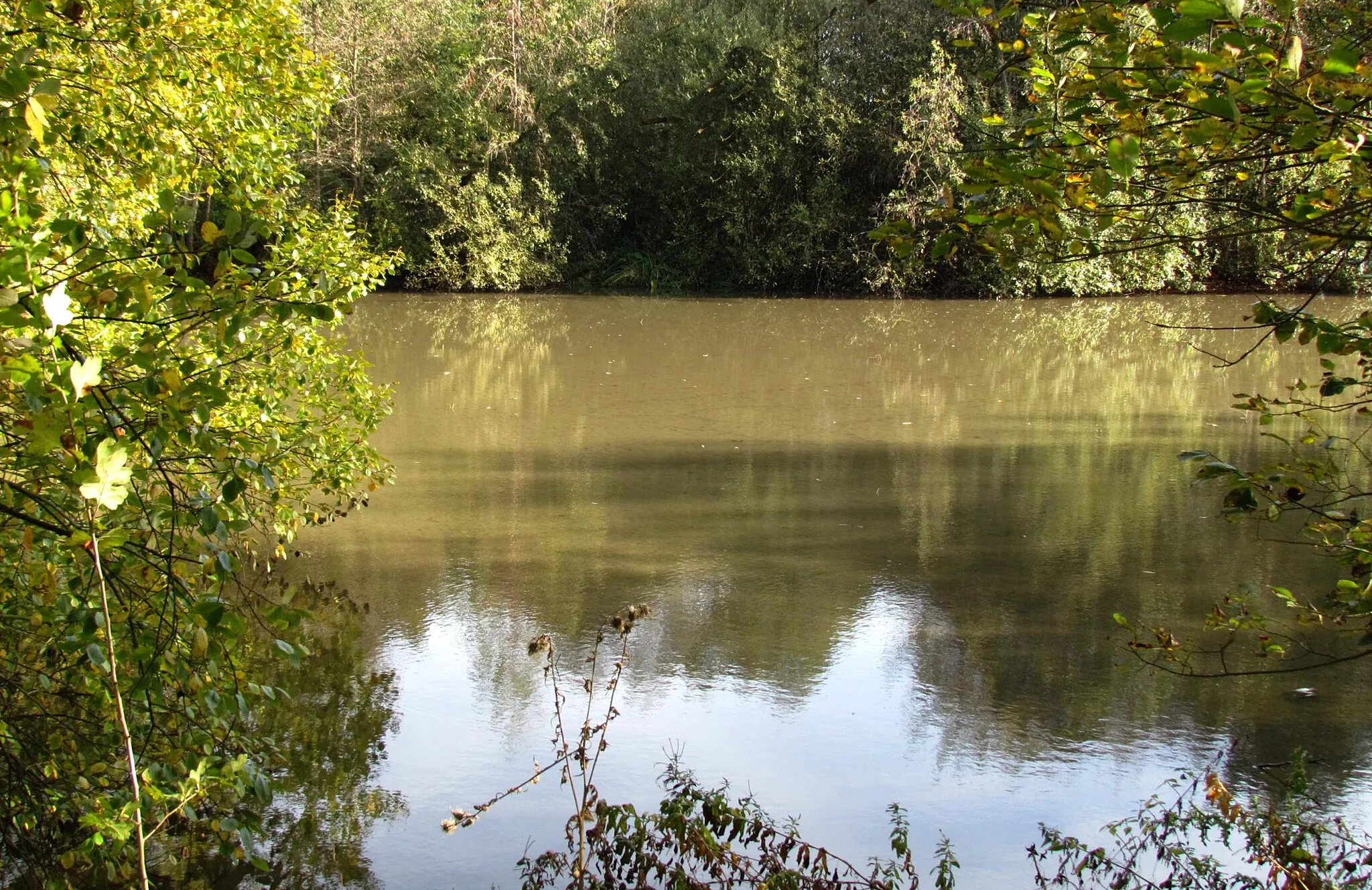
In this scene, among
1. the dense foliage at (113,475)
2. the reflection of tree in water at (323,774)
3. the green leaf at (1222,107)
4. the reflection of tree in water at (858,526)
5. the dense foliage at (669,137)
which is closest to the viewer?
the green leaf at (1222,107)

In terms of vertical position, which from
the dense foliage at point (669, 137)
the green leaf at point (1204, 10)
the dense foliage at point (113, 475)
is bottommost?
the dense foliage at point (113, 475)

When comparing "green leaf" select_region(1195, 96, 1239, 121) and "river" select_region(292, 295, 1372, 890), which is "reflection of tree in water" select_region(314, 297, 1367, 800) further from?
"green leaf" select_region(1195, 96, 1239, 121)

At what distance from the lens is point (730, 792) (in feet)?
14.7

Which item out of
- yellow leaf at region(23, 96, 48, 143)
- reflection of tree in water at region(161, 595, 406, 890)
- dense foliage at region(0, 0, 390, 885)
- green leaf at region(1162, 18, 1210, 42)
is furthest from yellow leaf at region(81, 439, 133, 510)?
green leaf at region(1162, 18, 1210, 42)

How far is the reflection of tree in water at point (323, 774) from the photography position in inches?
153

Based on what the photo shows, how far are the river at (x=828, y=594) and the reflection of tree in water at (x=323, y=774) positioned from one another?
0.09m

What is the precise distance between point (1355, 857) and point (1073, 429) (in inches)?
304

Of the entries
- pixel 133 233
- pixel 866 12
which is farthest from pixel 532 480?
pixel 866 12

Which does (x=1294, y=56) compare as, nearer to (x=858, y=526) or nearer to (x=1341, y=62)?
(x=1341, y=62)

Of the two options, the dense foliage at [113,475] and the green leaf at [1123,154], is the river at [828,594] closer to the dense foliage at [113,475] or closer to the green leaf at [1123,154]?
the dense foliage at [113,475]

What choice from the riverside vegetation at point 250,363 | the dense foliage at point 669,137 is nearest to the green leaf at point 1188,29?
the riverside vegetation at point 250,363

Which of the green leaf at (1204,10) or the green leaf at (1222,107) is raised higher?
the green leaf at (1204,10)

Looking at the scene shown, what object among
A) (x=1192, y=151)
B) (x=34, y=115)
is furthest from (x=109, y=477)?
(x=1192, y=151)

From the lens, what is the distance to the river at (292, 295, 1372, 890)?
14.9 feet
